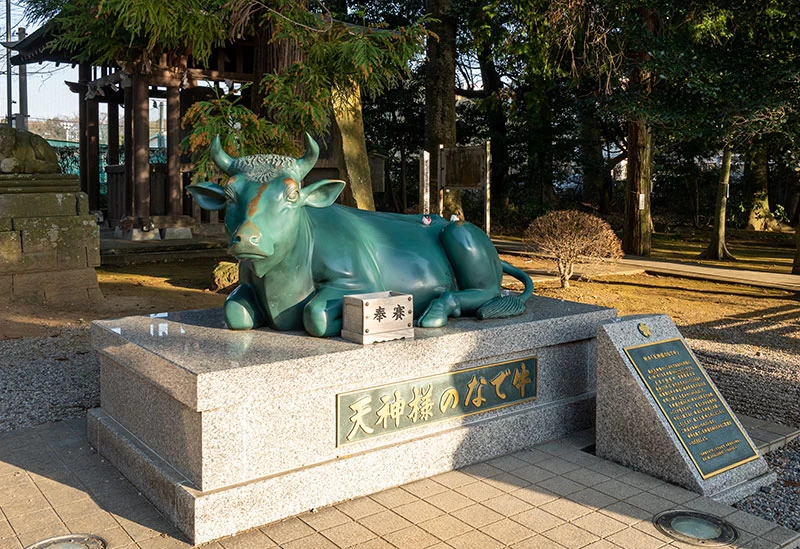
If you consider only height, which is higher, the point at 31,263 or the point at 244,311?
the point at 244,311

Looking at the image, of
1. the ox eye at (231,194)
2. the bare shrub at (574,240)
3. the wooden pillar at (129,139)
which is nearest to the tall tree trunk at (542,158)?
the bare shrub at (574,240)

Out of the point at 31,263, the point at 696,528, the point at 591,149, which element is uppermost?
the point at 591,149

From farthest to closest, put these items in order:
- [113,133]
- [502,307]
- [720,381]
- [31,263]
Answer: [113,133] < [31,263] < [720,381] < [502,307]

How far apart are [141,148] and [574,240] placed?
9442 millimetres

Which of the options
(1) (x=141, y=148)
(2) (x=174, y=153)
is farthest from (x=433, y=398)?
(2) (x=174, y=153)

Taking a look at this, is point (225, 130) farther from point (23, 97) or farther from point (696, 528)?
point (23, 97)

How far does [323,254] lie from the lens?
4.19 m

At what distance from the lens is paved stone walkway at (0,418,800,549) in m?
3.36

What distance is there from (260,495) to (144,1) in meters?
7.13

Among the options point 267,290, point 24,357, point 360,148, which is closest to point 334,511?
point 267,290

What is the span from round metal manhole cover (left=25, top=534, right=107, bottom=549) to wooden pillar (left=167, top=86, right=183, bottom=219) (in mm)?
13318

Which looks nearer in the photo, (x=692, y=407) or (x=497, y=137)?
(x=692, y=407)

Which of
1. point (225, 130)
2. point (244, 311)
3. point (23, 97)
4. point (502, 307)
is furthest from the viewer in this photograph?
point (23, 97)

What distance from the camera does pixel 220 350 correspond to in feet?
12.3
